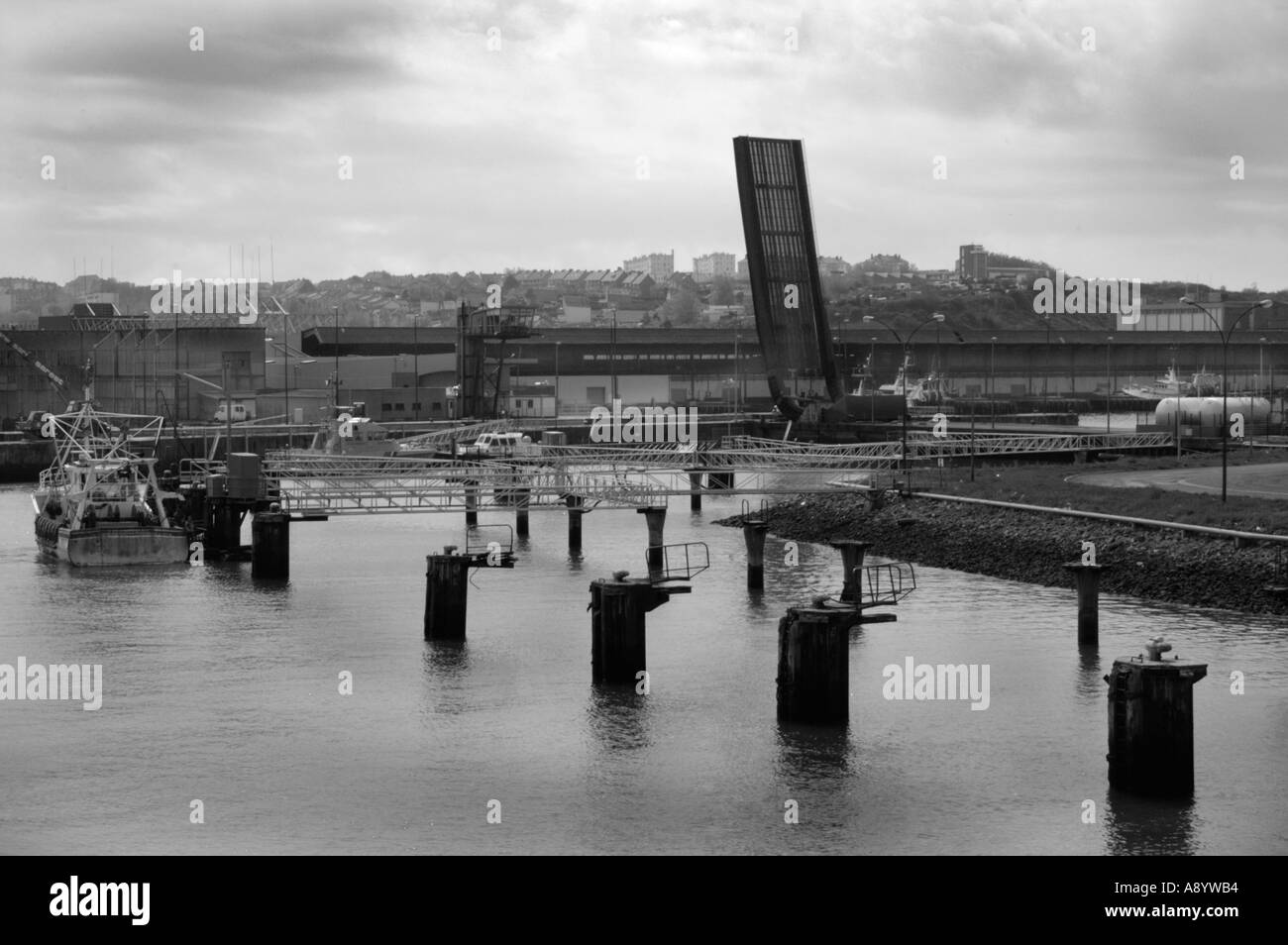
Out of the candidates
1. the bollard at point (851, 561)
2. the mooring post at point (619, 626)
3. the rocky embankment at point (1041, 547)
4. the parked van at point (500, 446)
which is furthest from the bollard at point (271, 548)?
the parked van at point (500, 446)

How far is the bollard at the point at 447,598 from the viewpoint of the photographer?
3341 centimetres

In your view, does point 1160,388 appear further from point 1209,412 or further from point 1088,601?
point 1088,601

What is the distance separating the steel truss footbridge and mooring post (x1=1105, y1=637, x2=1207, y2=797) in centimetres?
2330

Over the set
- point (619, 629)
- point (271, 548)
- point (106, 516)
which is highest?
point (106, 516)

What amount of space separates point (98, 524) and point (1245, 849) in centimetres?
3266

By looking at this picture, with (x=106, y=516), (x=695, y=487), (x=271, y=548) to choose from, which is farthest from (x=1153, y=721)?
(x=106, y=516)

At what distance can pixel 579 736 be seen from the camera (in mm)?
25906

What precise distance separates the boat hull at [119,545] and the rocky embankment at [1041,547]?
672 inches

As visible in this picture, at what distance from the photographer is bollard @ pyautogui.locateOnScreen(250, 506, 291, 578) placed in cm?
4262

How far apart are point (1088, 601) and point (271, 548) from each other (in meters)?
19.2

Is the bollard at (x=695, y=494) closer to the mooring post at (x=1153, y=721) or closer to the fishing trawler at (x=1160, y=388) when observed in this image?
the mooring post at (x=1153, y=721)
